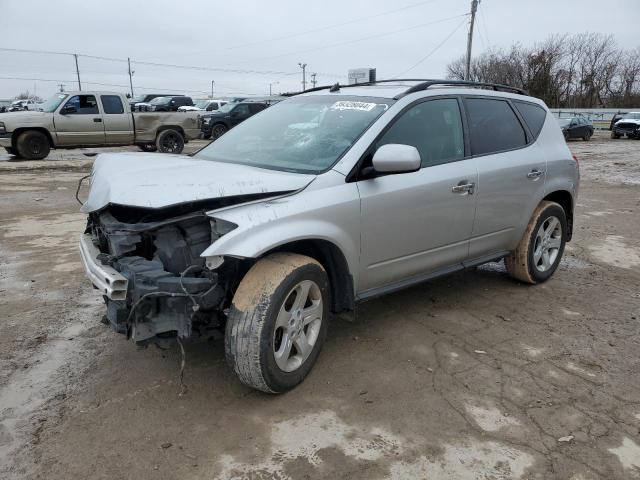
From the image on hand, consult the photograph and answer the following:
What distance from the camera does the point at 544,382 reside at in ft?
10.7

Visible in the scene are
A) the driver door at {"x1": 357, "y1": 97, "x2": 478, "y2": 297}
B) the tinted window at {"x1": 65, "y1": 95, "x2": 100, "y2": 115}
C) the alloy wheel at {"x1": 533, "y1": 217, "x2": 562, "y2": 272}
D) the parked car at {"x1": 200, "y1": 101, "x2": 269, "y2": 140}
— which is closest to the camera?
the driver door at {"x1": 357, "y1": 97, "x2": 478, "y2": 297}

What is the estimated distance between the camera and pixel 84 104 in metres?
15.0

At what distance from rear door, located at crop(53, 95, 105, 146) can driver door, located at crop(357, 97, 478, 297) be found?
44.1ft

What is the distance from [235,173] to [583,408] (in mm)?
2381

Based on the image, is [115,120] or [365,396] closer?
[365,396]

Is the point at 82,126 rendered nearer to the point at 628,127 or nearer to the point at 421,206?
the point at 421,206

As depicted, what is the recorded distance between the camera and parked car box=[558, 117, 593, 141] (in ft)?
89.8

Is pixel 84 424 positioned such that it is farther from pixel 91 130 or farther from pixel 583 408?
pixel 91 130

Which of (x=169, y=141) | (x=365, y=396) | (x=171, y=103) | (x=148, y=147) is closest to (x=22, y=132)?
(x=169, y=141)

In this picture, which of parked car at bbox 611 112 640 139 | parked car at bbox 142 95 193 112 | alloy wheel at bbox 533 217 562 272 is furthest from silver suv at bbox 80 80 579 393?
parked car at bbox 611 112 640 139

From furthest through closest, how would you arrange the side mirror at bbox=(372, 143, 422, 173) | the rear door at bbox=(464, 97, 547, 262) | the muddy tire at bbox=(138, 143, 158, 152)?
the muddy tire at bbox=(138, 143, 158, 152) → the rear door at bbox=(464, 97, 547, 262) → the side mirror at bbox=(372, 143, 422, 173)

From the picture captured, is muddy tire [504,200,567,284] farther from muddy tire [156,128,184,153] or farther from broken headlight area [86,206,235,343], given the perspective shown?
muddy tire [156,128,184,153]

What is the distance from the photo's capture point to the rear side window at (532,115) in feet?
15.8

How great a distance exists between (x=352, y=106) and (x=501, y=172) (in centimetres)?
138
